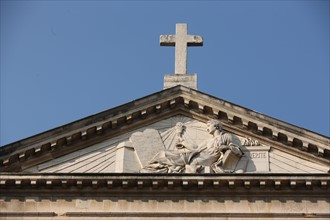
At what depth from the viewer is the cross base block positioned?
27309 mm

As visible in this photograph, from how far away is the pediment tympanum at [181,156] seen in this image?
83.1 ft

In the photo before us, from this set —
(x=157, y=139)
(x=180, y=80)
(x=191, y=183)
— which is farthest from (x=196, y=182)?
(x=180, y=80)

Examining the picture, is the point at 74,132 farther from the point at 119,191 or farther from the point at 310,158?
the point at 310,158

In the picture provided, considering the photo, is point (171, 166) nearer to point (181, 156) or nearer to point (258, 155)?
point (181, 156)

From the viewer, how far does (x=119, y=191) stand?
24906 millimetres

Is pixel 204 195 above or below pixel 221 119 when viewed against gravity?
below

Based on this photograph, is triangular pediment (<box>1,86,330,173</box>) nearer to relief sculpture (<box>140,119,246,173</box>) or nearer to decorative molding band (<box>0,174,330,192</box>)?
relief sculpture (<box>140,119,246,173</box>)

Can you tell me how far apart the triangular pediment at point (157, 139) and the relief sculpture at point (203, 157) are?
0.12 meters

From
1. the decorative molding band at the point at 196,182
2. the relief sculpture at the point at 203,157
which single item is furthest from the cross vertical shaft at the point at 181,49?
the decorative molding band at the point at 196,182

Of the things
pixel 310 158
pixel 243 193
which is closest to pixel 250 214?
pixel 243 193

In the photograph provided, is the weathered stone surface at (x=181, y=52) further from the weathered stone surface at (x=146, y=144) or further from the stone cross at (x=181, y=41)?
the weathered stone surface at (x=146, y=144)

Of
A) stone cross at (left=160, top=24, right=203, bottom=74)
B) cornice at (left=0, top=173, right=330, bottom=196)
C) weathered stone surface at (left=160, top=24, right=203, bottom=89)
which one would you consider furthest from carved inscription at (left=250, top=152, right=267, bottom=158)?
stone cross at (left=160, top=24, right=203, bottom=74)

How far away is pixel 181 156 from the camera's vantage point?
83.6 feet

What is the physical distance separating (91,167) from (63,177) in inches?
34.5
